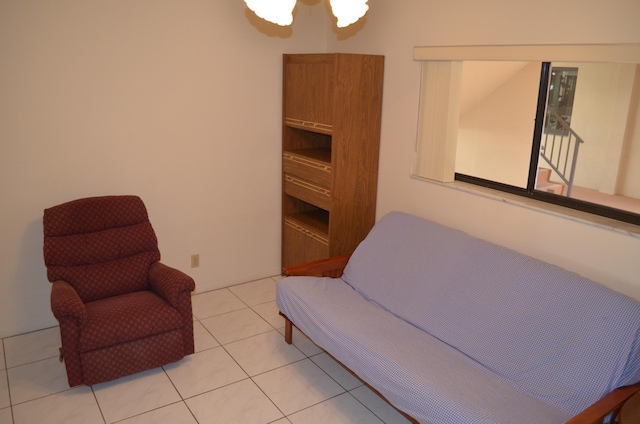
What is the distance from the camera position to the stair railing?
3088 mm

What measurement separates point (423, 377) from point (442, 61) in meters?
2.04

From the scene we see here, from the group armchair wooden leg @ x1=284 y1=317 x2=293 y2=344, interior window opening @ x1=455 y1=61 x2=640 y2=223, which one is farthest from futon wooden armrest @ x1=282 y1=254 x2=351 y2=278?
interior window opening @ x1=455 y1=61 x2=640 y2=223

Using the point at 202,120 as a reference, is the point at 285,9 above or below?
above

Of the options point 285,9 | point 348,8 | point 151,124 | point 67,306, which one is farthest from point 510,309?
point 151,124

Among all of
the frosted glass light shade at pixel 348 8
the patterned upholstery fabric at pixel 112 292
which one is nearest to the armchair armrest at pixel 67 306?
the patterned upholstery fabric at pixel 112 292

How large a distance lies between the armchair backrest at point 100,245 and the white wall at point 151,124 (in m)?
0.31

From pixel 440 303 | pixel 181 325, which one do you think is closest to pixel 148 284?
pixel 181 325

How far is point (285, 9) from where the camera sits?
6.00ft

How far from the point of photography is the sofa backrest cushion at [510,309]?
2277mm

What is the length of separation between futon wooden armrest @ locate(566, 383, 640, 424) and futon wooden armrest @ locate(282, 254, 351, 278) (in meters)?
1.86

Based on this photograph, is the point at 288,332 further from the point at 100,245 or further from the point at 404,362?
the point at 100,245

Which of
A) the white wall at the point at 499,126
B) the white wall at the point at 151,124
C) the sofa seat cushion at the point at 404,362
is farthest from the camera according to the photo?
the white wall at the point at 499,126

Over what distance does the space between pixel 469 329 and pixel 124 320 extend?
1.94m

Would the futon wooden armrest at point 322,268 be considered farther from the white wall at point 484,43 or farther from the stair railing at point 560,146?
the stair railing at point 560,146
